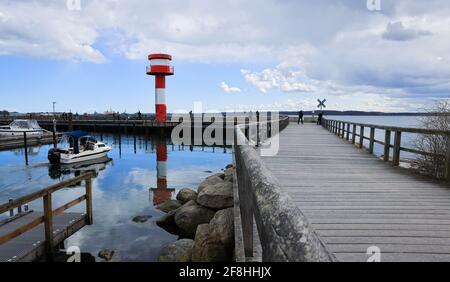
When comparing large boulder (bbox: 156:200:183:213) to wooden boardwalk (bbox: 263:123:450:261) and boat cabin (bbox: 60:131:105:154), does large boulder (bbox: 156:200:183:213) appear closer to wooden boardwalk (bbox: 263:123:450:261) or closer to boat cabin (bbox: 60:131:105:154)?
wooden boardwalk (bbox: 263:123:450:261)

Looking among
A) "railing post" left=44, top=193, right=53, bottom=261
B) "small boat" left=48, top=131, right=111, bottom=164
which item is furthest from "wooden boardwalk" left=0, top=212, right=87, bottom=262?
"small boat" left=48, top=131, right=111, bottom=164

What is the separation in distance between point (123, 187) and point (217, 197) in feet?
36.3

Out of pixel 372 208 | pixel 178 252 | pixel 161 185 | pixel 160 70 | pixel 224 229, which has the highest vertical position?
pixel 160 70

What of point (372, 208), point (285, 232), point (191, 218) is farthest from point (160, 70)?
point (285, 232)

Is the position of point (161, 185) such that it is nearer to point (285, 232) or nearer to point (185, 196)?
point (185, 196)

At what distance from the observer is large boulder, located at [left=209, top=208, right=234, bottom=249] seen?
6.54 metres

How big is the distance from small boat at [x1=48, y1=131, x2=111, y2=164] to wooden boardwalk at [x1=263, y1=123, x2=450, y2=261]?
2194 cm

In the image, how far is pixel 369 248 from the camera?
3527 mm

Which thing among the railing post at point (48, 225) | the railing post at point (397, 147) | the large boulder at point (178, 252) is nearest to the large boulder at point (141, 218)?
the large boulder at point (178, 252)

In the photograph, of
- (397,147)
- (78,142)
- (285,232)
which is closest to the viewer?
(285,232)

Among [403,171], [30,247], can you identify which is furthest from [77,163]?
[403,171]

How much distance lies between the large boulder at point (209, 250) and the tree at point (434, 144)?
498cm

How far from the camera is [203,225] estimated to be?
7.82m
